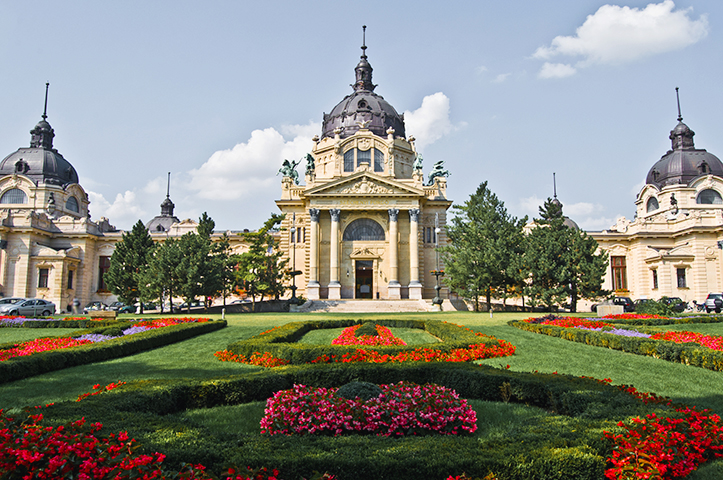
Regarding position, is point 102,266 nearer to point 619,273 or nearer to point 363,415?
point 363,415

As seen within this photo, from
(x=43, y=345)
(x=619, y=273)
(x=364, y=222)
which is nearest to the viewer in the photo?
(x=43, y=345)

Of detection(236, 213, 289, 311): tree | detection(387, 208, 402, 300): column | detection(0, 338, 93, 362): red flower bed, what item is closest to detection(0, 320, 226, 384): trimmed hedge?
detection(0, 338, 93, 362): red flower bed

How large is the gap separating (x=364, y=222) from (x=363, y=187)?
3.82 metres

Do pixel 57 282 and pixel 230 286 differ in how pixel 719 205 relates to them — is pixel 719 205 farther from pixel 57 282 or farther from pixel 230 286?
pixel 57 282

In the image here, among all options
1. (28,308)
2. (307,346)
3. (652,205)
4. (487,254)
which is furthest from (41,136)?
(652,205)

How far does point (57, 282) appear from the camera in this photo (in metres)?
51.2

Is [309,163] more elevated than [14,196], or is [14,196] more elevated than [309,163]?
[309,163]

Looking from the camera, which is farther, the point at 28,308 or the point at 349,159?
the point at 349,159

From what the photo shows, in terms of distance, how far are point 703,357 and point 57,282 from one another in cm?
5622

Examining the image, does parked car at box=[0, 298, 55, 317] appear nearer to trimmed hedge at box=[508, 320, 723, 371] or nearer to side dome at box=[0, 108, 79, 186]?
trimmed hedge at box=[508, 320, 723, 371]

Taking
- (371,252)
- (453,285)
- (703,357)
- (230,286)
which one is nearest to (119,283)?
(230,286)

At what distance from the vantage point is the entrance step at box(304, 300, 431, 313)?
1590 inches

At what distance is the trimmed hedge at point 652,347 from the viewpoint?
1248 centimetres

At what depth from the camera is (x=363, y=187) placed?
48.5m
